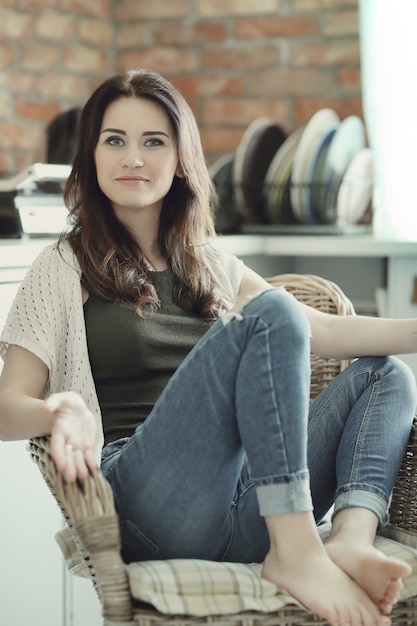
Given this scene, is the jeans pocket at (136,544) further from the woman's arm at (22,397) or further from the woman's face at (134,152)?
the woman's face at (134,152)

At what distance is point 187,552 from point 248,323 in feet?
1.09

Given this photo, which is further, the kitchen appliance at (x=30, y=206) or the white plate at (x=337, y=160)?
the white plate at (x=337, y=160)

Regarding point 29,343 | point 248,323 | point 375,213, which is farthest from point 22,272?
point 375,213

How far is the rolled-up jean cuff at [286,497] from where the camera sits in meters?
1.21

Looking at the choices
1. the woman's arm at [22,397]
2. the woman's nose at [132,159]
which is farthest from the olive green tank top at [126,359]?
the woman's nose at [132,159]

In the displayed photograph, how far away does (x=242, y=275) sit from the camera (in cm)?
171

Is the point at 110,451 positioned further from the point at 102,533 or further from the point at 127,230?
the point at 127,230

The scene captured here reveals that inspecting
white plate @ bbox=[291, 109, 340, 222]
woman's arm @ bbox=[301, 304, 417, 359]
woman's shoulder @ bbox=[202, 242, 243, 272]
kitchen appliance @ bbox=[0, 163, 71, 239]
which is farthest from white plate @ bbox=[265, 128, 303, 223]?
woman's arm @ bbox=[301, 304, 417, 359]

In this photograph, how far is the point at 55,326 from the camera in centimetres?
143

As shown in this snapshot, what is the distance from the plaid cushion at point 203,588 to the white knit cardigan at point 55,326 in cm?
26

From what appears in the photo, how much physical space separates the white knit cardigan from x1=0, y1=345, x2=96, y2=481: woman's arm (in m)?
0.02

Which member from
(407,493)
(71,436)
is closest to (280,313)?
Answer: (71,436)

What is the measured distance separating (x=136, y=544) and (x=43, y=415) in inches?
8.8

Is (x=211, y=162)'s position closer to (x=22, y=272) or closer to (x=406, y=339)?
(x=22, y=272)
